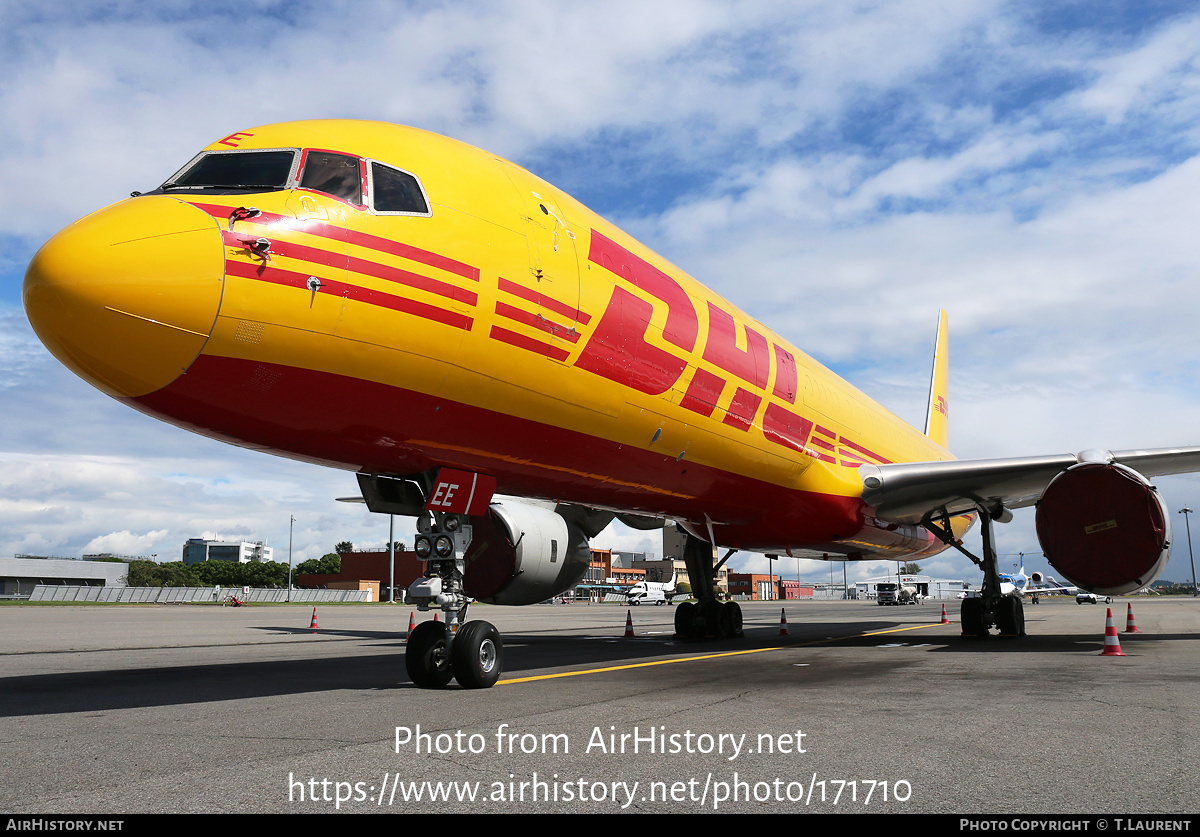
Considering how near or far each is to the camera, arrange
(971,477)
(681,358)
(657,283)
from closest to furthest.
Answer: (681,358) → (657,283) → (971,477)

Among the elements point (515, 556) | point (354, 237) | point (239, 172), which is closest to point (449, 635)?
point (515, 556)

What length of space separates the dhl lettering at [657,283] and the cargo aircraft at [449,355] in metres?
0.04

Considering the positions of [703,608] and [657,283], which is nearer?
[657,283]

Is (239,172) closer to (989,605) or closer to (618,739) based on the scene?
(618,739)

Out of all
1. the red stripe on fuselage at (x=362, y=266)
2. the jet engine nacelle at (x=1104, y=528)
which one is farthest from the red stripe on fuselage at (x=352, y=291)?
the jet engine nacelle at (x=1104, y=528)

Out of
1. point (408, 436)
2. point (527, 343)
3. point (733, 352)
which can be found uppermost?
point (733, 352)

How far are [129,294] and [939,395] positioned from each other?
85.3ft

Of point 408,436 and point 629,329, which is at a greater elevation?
point 629,329

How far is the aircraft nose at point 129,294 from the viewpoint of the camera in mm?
5629

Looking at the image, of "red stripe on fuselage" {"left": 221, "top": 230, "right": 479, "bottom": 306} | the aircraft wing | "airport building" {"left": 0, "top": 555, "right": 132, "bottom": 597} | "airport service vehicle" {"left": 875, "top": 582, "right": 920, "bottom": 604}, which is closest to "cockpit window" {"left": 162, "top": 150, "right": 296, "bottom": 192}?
"red stripe on fuselage" {"left": 221, "top": 230, "right": 479, "bottom": 306}

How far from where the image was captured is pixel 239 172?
6.66m

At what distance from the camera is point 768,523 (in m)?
14.0
